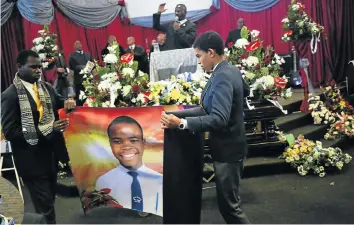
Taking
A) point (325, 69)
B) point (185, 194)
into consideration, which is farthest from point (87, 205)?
point (325, 69)

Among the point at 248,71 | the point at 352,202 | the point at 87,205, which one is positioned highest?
the point at 248,71

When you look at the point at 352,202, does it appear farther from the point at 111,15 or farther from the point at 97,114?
the point at 111,15

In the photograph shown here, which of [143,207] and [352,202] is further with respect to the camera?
[352,202]

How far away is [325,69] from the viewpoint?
8.72 metres

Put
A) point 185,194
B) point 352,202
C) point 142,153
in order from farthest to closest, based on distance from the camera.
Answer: point 352,202
point 142,153
point 185,194

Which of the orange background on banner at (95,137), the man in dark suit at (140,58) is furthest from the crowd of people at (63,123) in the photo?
the man in dark suit at (140,58)

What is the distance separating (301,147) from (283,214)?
142 cm

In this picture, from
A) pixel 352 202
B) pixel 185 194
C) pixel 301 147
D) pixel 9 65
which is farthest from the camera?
pixel 9 65

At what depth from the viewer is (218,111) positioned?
7.31 feet

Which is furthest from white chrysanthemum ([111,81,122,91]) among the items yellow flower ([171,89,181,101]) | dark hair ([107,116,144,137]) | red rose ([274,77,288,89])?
red rose ([274,77,288,89])

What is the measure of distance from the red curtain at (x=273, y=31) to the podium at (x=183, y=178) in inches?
261

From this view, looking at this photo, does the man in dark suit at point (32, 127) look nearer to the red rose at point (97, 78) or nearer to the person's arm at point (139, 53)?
the red rose at point (97, 78)

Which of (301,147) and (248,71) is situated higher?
(248,71)

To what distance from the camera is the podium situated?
92.7 inches
